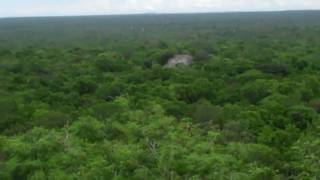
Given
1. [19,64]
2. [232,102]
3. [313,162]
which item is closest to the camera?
[313,162]

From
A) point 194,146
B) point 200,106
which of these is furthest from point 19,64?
point 194,146

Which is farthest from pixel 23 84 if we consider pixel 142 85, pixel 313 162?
pixel 313 162

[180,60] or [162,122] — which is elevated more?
[162,122]

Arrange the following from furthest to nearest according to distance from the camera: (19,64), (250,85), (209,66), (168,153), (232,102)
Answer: (19,64) → (209,66) → (250,85) → (232,102) → (168,153)

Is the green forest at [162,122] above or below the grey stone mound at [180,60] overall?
above

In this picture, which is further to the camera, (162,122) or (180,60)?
(180,60)

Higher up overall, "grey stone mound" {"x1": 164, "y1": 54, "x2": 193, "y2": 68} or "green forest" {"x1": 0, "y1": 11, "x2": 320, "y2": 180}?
"green forest" {"x1": 0, "y1": 11, "x2": 320, "y2": 180}

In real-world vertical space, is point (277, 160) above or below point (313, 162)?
below

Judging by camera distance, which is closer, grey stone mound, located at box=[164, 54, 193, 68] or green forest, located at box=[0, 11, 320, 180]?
green forest, located at box=[0, 11, 320, 180]

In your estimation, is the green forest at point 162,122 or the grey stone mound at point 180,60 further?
the grey stone mound at point 180,60

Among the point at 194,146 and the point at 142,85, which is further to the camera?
the point at 142,85

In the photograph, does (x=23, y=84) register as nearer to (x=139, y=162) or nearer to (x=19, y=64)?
(x=19, y=64)
